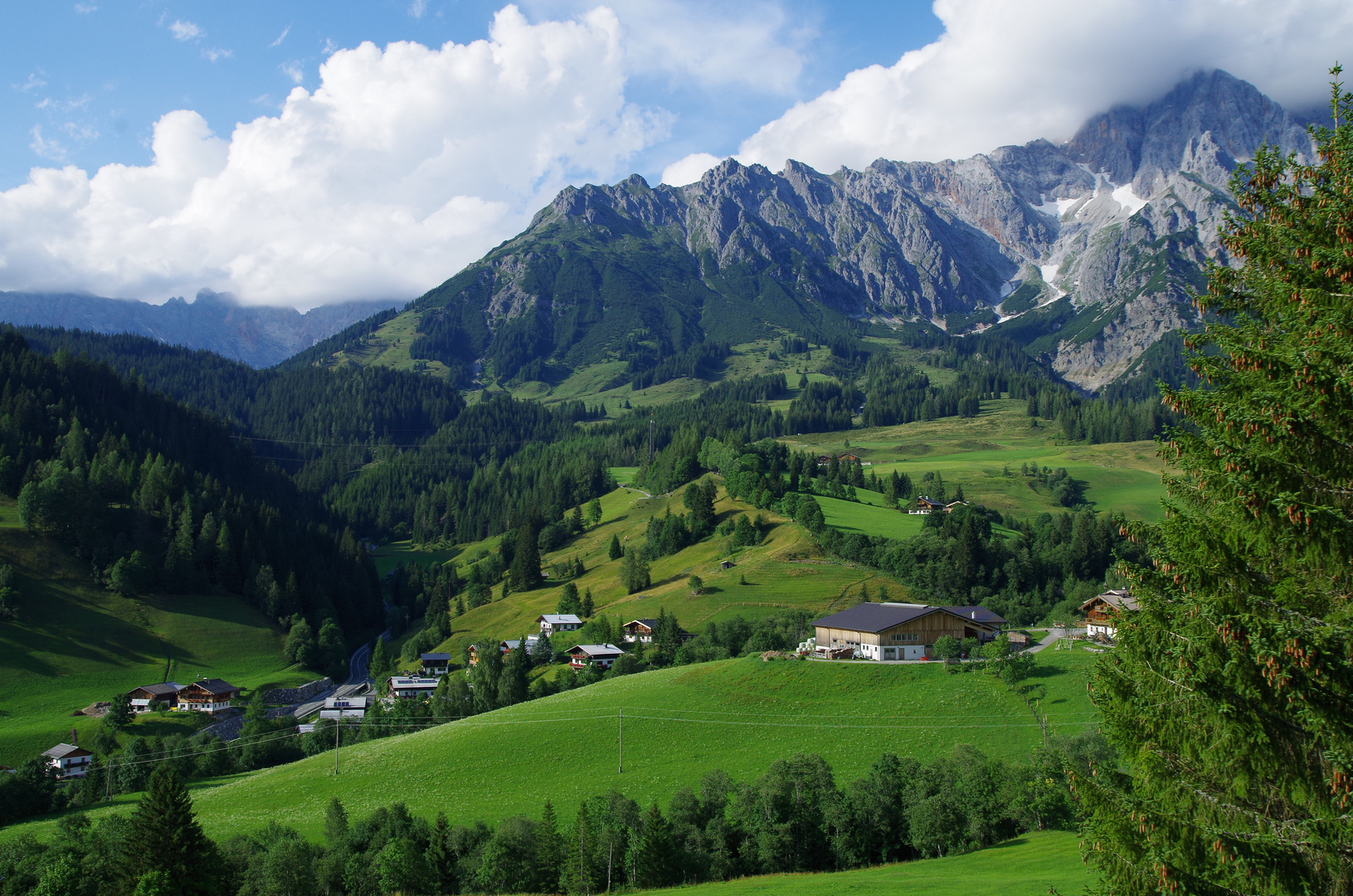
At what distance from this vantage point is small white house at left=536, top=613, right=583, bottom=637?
12688 cm

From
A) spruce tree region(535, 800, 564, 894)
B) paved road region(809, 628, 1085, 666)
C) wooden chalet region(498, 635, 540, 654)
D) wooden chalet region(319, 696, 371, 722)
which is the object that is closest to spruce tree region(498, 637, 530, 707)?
wooden chalet region(498, 635, 540, 654)

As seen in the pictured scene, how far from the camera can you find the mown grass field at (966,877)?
3316 centimetres

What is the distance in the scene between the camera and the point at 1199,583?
12516 mm

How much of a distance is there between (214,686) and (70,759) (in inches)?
860

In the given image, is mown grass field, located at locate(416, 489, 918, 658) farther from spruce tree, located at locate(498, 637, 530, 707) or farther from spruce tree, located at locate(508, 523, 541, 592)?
spruce tree, located at locate(498, 637, 530, 707)

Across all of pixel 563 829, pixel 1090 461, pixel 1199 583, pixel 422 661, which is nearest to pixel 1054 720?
pixel 563 829

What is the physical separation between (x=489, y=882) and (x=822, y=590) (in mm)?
73149

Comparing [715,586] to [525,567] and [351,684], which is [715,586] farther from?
[351,684]

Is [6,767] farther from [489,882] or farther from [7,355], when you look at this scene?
[7,355]

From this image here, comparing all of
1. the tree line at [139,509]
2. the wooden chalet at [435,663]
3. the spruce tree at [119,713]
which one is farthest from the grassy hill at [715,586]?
the spruce tree at [119,713]

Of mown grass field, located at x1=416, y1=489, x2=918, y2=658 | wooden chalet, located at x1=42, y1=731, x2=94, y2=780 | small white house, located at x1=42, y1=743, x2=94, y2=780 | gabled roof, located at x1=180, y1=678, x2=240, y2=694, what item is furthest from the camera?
mown grass field, located at x1=416, y1=489, x2=918, y2=658

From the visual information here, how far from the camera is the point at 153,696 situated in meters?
103

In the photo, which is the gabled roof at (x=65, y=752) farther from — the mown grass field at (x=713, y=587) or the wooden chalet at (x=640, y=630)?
the wooden chalet at (x=640, y=630)

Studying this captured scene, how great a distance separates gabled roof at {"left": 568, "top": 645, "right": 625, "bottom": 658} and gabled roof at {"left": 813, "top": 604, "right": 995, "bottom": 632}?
28426mm
